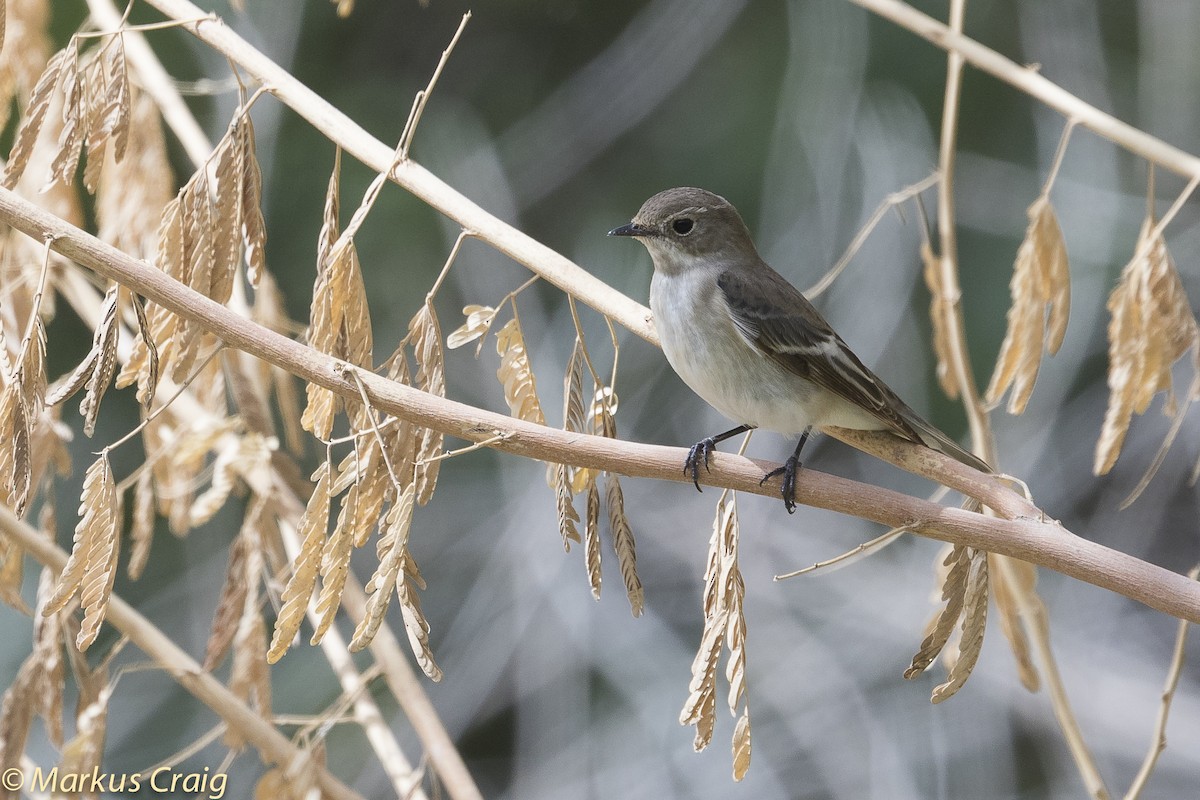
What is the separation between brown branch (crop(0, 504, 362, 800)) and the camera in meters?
2.25

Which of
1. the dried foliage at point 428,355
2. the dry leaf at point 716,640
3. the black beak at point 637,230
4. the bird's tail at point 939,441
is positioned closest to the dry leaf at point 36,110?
the dried foliage at point 428,355

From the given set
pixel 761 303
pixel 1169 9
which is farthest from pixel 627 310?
pixel 1169 9

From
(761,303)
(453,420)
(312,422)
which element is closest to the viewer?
(453,420)

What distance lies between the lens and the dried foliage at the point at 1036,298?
2.39 m

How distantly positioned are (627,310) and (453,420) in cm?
92

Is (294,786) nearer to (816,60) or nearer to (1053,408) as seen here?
(1053,408)

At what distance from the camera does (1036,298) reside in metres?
2.40

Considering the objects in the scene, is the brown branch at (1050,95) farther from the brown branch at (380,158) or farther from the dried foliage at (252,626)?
the dried foliage at (252,626)

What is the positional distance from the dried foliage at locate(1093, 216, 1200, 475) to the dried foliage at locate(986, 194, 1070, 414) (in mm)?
113

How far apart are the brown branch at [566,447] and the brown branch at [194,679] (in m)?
0.85

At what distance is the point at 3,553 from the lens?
2.24 metres

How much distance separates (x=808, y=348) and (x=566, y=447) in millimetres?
1547

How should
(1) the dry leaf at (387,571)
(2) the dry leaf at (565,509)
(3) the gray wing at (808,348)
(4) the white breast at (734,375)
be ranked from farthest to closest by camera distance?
(4) the white breast at (734,375), (3) the gray wing at (808,348), (2) the dry leaf at (565,509), (1) the dry leaf at (387,571)

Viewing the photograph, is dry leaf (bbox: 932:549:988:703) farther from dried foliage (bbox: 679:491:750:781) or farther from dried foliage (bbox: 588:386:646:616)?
dried foliage (bbox: 588:386:646:616)
